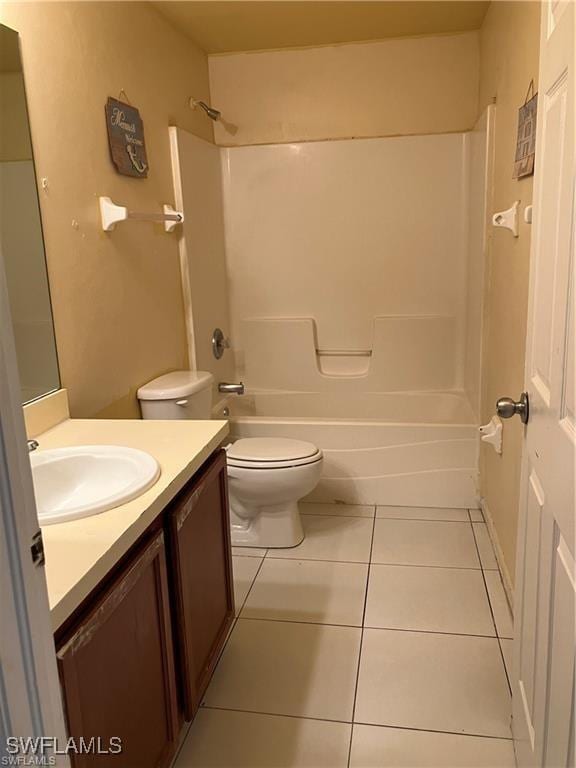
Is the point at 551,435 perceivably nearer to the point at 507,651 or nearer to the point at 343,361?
the point at 507,651

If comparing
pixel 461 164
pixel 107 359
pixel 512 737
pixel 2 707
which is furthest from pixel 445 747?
pixel 461 164

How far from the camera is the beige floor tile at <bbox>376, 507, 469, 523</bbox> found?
9.46 feet

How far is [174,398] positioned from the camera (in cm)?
241

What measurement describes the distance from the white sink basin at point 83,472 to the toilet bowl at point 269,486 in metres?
0.99

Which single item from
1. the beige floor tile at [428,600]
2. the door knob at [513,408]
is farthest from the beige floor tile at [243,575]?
the door knob at [513,408]

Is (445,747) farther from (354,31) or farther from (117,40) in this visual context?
(354,31)

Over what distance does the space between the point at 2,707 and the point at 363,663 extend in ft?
4.72

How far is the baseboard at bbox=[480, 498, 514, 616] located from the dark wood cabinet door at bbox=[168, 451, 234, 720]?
101cm

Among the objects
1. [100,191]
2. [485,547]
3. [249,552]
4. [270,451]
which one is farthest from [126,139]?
[485,547]

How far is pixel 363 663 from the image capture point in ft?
6.31

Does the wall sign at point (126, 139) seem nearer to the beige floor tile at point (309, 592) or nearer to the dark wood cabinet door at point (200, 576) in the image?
the dark wood cabinet door at point (200, 576)

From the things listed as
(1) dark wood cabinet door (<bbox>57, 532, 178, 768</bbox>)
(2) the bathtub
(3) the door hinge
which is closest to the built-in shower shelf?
(2) the bathtub

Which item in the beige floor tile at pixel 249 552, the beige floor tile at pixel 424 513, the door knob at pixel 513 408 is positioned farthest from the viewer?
Answer: the beige floor tile at pixel 424 513

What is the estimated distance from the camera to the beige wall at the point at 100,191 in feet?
6.21
